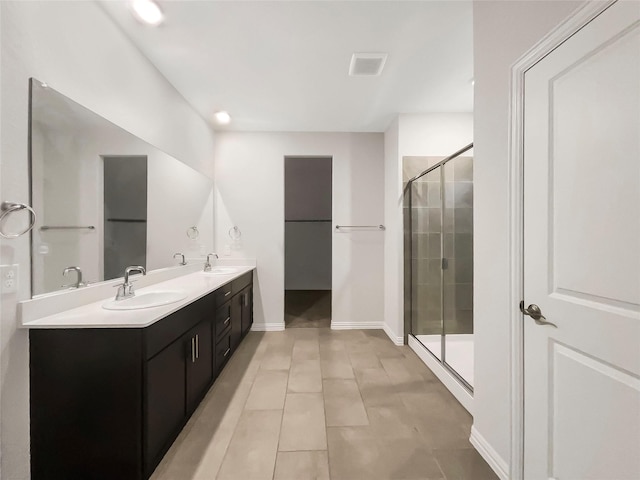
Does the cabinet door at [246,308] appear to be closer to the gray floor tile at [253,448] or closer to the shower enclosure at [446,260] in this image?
the gray floor tile at [253,448]

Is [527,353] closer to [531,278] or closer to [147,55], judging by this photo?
[531,278]

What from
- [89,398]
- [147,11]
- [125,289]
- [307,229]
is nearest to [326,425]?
[89,398]

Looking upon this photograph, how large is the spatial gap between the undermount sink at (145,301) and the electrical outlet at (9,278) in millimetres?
411

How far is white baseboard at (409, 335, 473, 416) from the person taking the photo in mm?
2049

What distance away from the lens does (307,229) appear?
6.36 m

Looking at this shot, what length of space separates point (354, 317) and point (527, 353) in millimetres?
2652

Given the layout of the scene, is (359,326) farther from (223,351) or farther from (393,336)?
(223,351)

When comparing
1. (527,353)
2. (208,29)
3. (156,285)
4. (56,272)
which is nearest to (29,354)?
(56,272)

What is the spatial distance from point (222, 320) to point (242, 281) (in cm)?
78

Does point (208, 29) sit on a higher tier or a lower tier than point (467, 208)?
higher

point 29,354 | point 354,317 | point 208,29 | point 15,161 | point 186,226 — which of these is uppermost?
point 208,29

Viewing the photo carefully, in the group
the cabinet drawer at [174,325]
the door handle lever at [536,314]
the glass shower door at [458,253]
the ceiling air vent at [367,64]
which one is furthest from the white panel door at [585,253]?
the cabinet drawer at [174,325]

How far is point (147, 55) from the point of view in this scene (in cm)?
221

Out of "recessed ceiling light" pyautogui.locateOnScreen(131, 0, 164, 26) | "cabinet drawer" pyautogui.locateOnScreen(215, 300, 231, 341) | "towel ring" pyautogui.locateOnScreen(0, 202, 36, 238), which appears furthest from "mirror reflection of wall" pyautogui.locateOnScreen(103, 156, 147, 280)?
"recessed ceiling light" pyautogui.locateOnScreen(131, 0, 164, 26)
